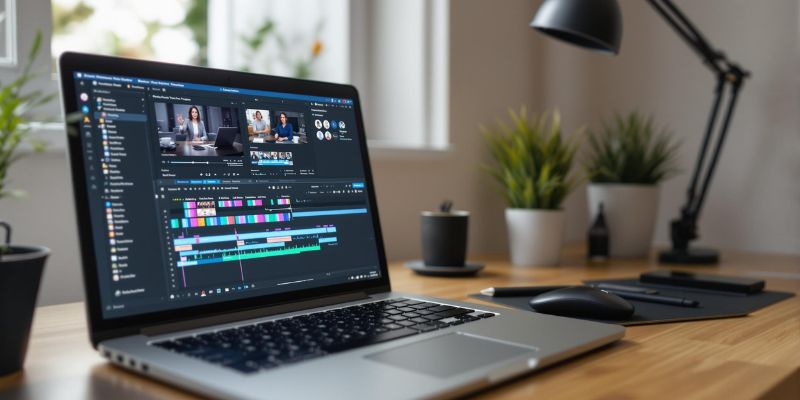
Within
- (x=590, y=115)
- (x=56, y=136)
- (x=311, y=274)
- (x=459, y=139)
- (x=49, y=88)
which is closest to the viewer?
(x=311, y=274)

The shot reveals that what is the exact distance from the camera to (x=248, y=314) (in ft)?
2.39

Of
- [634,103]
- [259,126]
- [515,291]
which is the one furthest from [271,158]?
[634,103]

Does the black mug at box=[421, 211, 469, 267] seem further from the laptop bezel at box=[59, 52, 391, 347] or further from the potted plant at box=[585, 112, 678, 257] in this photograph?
the potted plant at box=[585, 112, 678, 257]

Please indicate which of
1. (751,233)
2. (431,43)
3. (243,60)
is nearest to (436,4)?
(431,43)

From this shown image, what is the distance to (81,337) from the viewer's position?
72cm

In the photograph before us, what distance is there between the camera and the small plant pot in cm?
56

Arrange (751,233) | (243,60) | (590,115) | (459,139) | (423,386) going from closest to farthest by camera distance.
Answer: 1. (423,386)
2. (243,60)
3. (459,139)
4. (751,233)
5. (590,115)

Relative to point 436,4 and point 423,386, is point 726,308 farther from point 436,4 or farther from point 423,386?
point 436,4

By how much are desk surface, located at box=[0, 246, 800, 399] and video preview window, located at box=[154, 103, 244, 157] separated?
226 millimetres

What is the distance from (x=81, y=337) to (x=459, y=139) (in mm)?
1038

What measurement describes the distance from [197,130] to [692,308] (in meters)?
0.67

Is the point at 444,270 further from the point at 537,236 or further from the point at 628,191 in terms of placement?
the point at 628,191

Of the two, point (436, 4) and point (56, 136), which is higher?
point (436, 4)

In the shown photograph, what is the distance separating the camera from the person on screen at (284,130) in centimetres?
83
